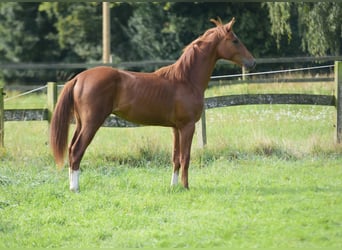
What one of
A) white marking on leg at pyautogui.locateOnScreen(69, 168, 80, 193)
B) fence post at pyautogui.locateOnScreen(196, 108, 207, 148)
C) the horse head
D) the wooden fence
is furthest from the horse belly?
fence post at pyautogui.locateOnScreen(196, 108, 207, 148)

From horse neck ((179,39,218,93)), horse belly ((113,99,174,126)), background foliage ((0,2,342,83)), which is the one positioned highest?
horse neck ((179,39,218,93))

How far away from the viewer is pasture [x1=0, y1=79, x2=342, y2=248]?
18.0 feet

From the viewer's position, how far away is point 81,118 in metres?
7.89

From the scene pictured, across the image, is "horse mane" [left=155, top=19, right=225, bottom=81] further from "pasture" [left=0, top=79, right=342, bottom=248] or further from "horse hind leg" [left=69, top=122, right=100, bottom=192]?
"pasture" [left=0, top=79, right=342, bottom=248]

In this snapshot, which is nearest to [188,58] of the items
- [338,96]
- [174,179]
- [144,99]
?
[144,99]

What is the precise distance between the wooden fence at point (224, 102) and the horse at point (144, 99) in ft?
6.42

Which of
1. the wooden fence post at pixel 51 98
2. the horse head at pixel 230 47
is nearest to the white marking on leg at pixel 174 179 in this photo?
the horse head at pixel 230 47

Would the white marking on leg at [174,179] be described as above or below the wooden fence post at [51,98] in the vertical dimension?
below

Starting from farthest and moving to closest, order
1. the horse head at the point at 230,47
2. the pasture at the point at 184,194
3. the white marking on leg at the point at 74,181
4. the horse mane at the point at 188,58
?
the horse head at the point at 230,47 < the horse mane at the point at 188,58 < the white marking on leg at the point at 74,181 < the pasture at the point at 184,194

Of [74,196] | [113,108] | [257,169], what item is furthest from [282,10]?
[74,196]

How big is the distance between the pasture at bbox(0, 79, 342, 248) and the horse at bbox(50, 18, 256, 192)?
1.61 feet

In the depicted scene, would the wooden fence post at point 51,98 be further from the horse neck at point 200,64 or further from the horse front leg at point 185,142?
the horse front leg at point 185,142

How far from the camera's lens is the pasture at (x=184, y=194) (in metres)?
5.50

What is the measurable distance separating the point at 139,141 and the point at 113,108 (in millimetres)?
2180
